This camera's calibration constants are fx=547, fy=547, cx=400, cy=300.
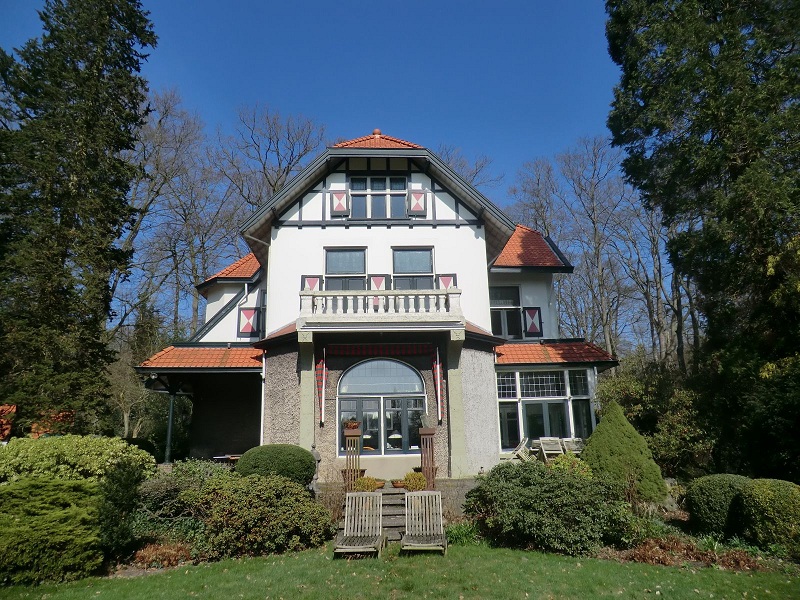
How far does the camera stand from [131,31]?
18969mm

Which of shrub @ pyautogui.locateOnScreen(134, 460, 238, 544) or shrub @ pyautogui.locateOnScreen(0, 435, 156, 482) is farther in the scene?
shrub @ pyautogui.locateOnScreen(134, 460, 238, 544)

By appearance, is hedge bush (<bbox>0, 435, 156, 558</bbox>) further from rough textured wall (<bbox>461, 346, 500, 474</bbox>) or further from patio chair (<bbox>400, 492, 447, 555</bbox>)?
rough textured wall (<bbox>461, 346, 500, 474</bbox>)

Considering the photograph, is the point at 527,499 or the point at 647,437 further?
the point at 647,437

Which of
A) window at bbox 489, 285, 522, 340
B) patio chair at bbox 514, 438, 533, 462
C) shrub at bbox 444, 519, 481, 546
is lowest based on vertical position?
shrub at bbox 444, 519, 481, 546

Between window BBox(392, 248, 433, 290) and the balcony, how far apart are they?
5.69 feet

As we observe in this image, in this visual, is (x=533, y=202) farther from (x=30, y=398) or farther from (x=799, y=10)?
(x=30, y=398)

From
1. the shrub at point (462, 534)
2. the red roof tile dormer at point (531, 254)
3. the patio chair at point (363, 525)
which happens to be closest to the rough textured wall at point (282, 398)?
the patio chair at point (363, 525)

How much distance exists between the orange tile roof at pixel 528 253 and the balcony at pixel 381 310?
17.7 ft

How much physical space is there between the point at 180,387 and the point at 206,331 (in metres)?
2.00

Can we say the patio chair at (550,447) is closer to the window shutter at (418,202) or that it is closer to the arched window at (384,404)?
the arched window at (384,404)

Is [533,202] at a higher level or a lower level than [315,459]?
higher

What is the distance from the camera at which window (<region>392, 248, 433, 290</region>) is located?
16.7m

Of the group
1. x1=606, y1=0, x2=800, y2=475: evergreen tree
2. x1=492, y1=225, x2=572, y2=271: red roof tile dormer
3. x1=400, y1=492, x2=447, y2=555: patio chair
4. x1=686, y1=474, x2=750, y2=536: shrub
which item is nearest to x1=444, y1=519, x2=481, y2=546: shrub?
x1=400, y1=492, x2=447, y2=555: patio chair

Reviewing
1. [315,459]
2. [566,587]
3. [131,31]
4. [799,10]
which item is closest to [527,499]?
[566,587]
